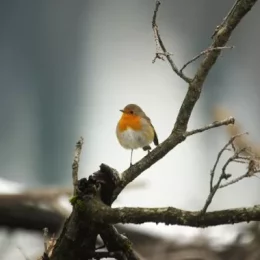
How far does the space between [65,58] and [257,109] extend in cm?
62

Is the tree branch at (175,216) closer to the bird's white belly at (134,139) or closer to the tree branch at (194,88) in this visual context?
the tree branch at (194,88)

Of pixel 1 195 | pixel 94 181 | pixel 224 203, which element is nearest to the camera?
pixel 94 181

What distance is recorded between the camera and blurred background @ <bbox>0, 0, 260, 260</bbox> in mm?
1719

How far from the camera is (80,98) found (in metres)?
1.77

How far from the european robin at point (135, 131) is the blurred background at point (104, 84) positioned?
36.7 inches

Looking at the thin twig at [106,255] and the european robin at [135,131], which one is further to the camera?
the european robin at [135,131]

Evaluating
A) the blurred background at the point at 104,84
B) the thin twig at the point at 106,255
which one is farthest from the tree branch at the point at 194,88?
the blurred background at the point at 104,84

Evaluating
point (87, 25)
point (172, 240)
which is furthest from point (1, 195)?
point (87, 25)

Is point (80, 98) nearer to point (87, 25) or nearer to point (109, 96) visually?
point (109, 96)

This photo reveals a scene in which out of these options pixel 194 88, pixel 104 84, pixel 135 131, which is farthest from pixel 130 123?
pixel 104 84

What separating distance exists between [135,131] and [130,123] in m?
0.03

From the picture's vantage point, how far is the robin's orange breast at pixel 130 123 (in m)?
0.72

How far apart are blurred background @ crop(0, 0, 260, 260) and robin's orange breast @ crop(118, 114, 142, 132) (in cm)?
92

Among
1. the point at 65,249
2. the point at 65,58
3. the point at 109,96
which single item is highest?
the point at 65,58
